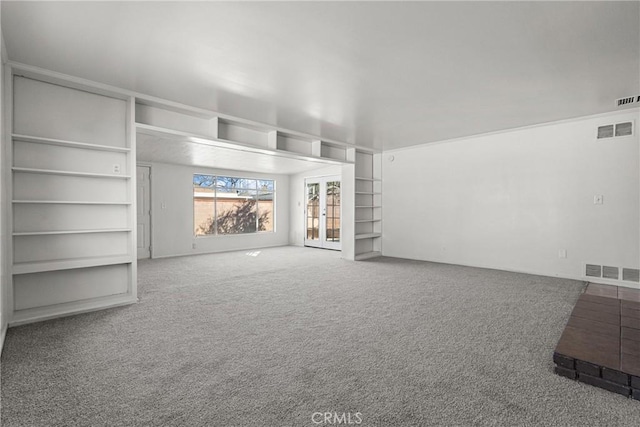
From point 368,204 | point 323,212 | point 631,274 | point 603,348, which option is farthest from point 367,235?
point 603,348

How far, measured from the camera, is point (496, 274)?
201 inches

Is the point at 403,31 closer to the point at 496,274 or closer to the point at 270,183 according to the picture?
the point at 496,274

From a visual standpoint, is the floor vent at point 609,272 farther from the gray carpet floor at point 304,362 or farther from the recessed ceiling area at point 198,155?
the recessed ceiling area at point 198,155

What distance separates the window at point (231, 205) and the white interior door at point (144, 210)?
1.09 m

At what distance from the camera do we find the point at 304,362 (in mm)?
2215

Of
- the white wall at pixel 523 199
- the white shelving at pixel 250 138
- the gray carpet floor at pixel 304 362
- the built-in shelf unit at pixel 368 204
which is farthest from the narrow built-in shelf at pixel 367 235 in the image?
the gray carpet floor at pixel 304 362

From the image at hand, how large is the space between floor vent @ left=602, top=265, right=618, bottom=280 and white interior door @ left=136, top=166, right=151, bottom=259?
27.5ft

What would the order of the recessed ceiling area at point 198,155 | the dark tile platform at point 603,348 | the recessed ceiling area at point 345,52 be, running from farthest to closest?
1. the recessed ceiling area at point 198,155
2. the recessed ceiling area at point 345,52
3. the dark tile platform at point 603,348

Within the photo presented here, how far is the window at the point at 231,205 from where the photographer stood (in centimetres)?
798

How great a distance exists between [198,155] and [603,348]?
248 inches

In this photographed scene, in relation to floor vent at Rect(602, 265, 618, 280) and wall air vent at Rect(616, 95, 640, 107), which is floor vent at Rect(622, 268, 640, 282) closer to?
floor vent at Rect(602, 265, 618, 280)

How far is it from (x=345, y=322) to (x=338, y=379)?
101 centimetres

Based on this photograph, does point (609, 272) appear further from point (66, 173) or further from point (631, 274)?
point (66, 173)

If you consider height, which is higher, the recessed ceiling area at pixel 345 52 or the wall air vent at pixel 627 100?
the recessed ceiling area at pixel 345 52
